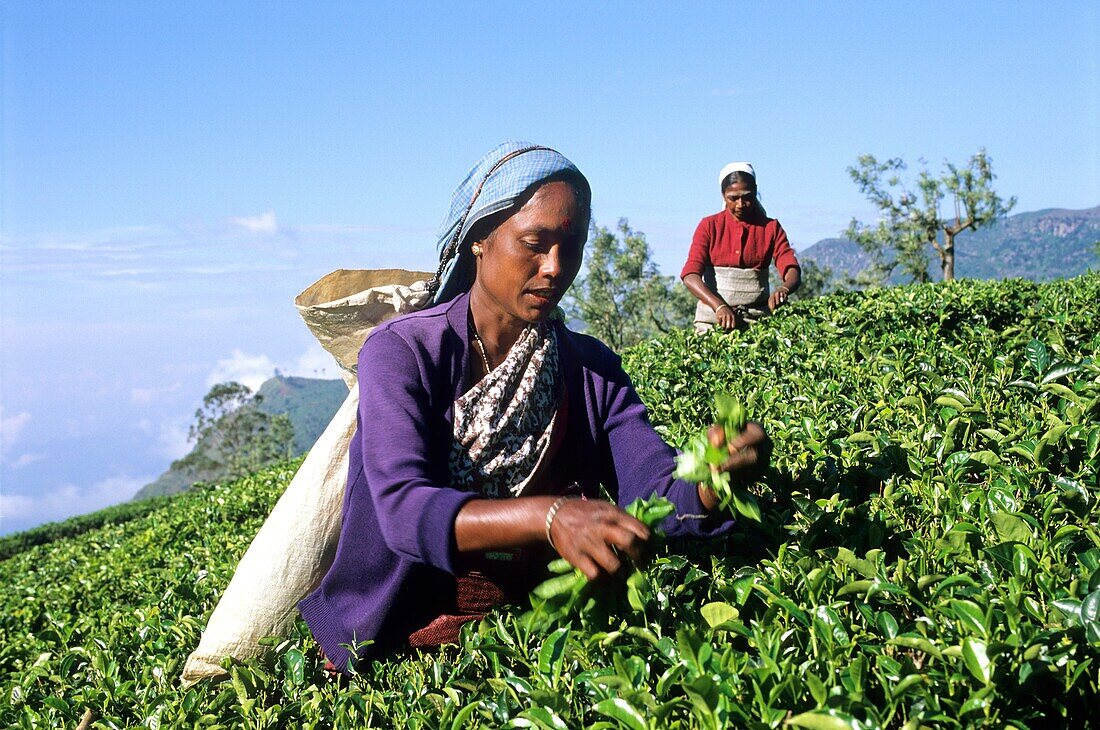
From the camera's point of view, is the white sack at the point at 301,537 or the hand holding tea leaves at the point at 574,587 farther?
the white sack at the point at 301,537

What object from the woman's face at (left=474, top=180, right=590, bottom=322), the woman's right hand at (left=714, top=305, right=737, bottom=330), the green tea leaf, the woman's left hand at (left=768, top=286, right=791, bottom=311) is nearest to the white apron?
the woman's left hand at (left=768, top=286, right=791, bottom=311)

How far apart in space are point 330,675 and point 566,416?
1.06 m

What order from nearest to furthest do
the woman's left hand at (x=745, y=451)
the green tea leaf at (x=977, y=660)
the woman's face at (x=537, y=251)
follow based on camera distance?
the green tea leaf at (x=977, y=660)
the woman's left hand at (x=745, y=451)
the woman's face at (x=537, y=251)

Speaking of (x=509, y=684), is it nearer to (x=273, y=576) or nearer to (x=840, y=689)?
(x=840, y=689)

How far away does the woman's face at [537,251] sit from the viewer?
8.06 ft

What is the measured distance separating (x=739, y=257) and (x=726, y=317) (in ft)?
2.61

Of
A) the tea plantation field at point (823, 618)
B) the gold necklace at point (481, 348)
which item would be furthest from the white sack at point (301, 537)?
the gold necklace at point (481, 348)

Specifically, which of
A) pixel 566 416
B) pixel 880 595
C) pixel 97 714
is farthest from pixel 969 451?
pixel 97 714

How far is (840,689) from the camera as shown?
1696 millimetres

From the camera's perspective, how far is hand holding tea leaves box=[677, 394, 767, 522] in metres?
2.23

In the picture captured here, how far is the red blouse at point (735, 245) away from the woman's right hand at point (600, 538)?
596 cm

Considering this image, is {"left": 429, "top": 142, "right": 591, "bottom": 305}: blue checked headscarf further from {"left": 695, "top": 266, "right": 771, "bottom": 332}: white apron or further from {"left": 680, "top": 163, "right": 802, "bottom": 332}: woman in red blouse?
{"left": 695, "top": 266, "right": 771, "bottom": 332}: white apron

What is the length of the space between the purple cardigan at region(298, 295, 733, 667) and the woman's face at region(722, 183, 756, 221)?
4955mm

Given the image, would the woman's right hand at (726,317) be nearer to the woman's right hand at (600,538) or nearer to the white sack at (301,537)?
the white sack at (301,537)
